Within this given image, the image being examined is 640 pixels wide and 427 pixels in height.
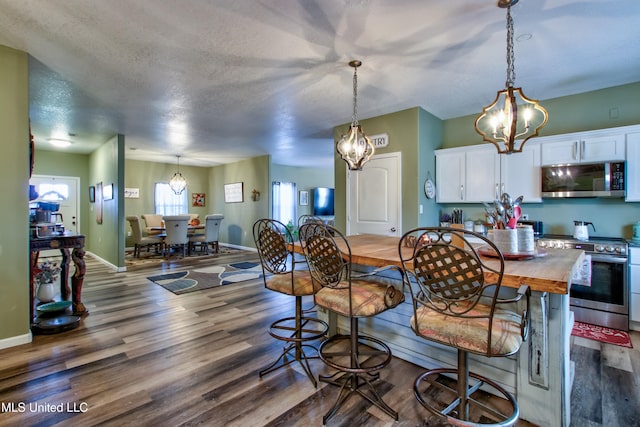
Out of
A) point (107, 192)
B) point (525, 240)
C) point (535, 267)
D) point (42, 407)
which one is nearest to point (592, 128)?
point (525, 240)

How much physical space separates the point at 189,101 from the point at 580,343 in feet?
16.7

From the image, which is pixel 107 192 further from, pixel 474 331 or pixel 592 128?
pixel 592 128

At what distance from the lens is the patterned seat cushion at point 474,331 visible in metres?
1.34

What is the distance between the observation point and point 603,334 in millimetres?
2953

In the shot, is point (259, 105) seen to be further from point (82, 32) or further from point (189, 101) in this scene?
point (82, 32)

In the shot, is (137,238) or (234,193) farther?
(234,193)

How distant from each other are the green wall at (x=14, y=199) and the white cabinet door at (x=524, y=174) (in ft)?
17.3

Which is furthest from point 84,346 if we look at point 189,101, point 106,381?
point 189,101

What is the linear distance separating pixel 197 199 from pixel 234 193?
5.50 feet

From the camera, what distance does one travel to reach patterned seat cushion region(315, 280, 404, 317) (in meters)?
1.77

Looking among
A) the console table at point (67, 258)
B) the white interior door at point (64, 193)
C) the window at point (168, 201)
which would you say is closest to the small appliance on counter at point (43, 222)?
the console table at point (67, 258)

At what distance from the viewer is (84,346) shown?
2.67 m

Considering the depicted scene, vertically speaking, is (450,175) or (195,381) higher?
(450,175)

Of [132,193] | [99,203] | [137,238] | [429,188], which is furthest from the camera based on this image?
[132,193]
